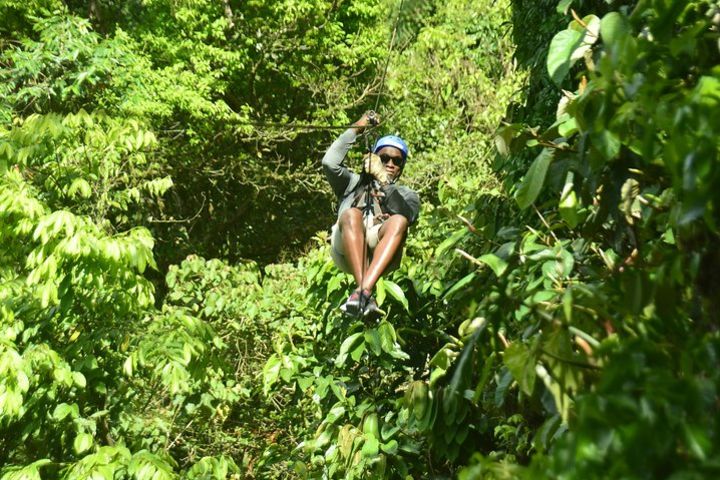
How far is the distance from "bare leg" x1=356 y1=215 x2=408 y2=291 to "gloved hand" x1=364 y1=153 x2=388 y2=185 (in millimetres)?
204

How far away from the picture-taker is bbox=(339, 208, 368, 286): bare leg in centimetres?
409

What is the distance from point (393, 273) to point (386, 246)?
835 millimetres

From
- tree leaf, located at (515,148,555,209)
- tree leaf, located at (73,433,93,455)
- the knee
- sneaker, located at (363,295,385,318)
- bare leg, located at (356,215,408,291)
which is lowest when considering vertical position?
tree leaf, located at (73,433,93,455)

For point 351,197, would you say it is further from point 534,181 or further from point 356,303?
point 534,181

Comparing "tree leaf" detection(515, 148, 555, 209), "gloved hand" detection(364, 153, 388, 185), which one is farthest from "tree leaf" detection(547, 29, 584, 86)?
"gloved hand" detection(364, 153, 388, 185)

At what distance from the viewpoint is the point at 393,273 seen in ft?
16.2

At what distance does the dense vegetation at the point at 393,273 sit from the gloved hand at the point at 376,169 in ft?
1.54

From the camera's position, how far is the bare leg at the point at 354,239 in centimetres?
409

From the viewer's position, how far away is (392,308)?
4867mm

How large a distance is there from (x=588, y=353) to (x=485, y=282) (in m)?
0.52

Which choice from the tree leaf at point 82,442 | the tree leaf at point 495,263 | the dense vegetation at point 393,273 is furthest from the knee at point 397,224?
the tree leaf at point 495,263

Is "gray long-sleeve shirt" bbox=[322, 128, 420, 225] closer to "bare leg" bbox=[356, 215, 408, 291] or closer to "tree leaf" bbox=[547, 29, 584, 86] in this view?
"bare leg" bbox=[356, 215, 408, 291]

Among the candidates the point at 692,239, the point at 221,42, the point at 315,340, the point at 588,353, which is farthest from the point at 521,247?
the point at 221,42

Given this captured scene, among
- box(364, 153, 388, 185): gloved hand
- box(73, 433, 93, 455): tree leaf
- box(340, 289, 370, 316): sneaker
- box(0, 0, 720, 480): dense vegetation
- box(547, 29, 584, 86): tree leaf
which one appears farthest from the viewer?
box(364, 153, 388, 185): gloved hand
